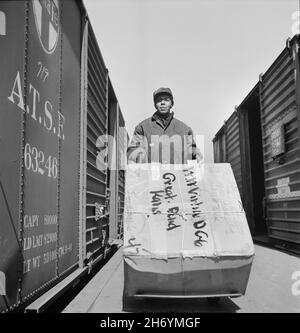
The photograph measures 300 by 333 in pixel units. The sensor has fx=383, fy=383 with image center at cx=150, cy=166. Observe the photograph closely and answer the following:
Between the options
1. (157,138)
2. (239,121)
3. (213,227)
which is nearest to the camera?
(213,227)

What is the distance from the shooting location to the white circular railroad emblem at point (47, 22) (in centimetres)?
289

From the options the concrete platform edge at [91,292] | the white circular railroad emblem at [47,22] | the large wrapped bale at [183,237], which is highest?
the white circular railroad emblem at [47,22]

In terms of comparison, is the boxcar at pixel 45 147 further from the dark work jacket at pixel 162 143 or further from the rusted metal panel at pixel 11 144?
the dark work jacket at pixel 162 143

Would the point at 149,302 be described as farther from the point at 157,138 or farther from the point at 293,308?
the point at 157,138

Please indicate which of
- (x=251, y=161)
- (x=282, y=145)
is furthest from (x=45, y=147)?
(x=251, y=161)

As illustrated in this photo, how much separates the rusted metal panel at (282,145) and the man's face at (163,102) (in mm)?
2945

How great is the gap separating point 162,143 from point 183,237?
1.27 metres

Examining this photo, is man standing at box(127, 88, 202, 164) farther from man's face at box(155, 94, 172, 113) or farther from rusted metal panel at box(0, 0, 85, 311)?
rusted metal panel at box(0, 0, 85, 311)

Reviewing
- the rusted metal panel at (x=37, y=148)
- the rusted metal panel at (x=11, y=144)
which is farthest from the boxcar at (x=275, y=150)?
the rusted metal panel at (x=11, y=144)

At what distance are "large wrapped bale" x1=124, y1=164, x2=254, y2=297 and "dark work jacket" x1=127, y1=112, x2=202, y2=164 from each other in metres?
0.56

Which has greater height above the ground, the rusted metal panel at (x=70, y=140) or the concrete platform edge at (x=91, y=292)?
the rusted metal panel at (x=70, y=140)

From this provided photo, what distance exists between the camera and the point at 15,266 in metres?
2.44
